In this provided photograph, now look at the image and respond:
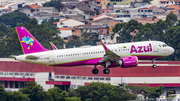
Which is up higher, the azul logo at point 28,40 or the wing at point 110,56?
the azul logo at point 28,40

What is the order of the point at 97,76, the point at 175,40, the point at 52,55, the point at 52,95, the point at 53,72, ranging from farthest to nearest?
the point at 175,40, the point at 53,72, the point at 97,76, the point at 52,95, the point at 52,55

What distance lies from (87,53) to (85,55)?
0.41 meters

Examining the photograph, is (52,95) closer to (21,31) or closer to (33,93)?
(33,93)

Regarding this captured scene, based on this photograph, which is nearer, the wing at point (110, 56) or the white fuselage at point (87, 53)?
the white fuselage at point (87, 53)

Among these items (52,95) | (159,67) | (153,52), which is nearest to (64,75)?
(52,95)

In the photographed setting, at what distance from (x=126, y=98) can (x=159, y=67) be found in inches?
420

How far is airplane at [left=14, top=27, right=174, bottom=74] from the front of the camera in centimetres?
7356

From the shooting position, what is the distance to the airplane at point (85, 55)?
7356 cm

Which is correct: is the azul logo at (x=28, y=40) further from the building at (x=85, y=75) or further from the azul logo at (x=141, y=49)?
the building at (x=85, y=75)

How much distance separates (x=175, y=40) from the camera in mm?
180500

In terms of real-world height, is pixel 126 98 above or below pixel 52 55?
below

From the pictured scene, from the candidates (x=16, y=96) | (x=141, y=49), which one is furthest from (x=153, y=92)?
(x=141, y=49)

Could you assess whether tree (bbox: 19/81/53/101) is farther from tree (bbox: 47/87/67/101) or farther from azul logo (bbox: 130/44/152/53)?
azul logo (bbox: 130/44/152/53)

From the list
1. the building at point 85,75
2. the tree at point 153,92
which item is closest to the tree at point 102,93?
the tree at point 153,92
